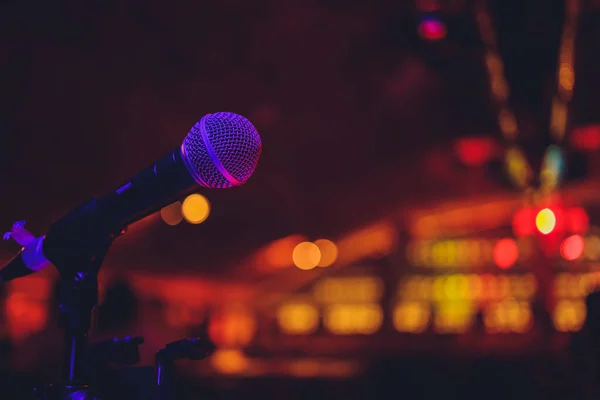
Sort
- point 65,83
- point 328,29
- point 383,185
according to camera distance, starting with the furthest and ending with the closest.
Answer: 1. point 383,185
2. point 328,29
3. point 65,83

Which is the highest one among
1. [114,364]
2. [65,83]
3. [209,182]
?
[65,83]

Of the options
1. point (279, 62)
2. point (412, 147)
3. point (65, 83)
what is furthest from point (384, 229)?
point (65, 83)

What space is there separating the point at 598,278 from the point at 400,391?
9041 mm

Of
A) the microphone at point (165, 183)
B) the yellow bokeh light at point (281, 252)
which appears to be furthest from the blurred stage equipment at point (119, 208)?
the yellow bokeh light at point (281, 252)

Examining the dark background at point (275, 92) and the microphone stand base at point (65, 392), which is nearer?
the microphone stand base at point (65, 392)

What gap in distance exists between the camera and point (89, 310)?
130 centimetres

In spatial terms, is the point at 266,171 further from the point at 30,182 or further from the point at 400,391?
the point at 400,391

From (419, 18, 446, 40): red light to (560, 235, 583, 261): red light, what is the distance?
27.2 feet

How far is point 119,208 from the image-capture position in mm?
1244

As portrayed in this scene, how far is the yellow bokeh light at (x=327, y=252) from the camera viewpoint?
1174 cm

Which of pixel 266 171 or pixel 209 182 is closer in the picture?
pixel 209 182

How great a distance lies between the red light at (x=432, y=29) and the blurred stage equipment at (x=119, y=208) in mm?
3697

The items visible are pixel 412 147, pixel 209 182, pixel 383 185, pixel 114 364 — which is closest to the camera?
pixel 209 182

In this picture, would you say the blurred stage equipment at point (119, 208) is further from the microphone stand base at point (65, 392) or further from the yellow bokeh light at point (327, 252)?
the yellow bokeh light at point (327, 252)
